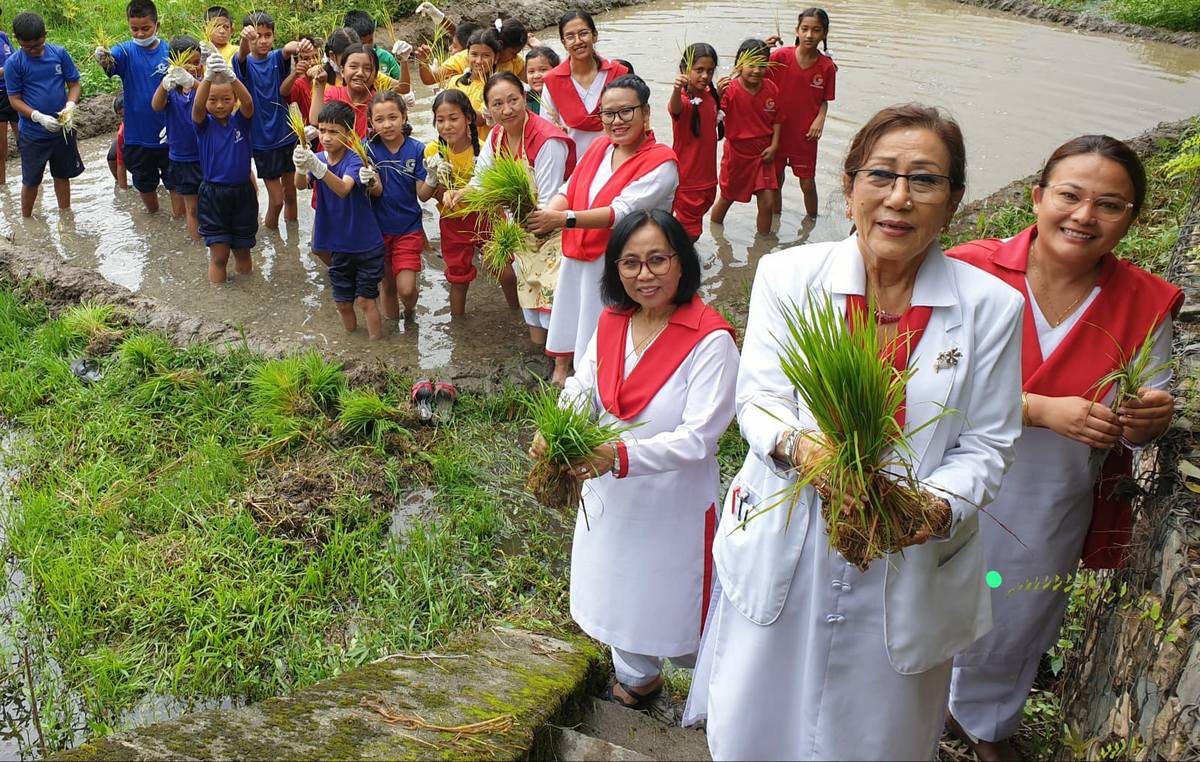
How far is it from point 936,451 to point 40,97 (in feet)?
28.8

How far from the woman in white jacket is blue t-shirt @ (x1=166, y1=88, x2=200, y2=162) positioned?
6825mm

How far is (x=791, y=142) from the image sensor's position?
7.72 meters

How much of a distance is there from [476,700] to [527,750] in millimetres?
250

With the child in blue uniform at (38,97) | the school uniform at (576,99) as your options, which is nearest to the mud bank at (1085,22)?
the school uniform at (576,99)

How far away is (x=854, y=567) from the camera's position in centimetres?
218

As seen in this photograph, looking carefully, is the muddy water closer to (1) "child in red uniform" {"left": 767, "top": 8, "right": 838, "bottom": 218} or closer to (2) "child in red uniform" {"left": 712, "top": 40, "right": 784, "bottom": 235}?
(2) "child in red uniform" {"left": 712, "top": 40, "right": 784, "bottom": 235}

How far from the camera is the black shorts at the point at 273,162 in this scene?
8.03 meters

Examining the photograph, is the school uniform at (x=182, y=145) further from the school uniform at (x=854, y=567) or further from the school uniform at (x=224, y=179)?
the school uniform at (x=854, y=567)

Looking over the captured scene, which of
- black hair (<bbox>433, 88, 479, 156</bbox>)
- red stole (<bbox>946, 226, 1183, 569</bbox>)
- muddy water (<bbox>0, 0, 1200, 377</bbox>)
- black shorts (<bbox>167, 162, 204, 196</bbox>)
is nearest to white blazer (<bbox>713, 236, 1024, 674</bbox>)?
red stole (<bbox>946, 226, 1183, 569</bbox>)

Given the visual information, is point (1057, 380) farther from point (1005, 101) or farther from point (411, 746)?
point (1005, 101)

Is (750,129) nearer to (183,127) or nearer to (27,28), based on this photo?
(183,127)

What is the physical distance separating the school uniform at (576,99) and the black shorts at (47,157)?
4761mm

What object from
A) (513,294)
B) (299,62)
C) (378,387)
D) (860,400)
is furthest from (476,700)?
(299,62)

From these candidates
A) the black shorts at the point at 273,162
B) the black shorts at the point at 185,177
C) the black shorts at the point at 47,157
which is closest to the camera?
the black shorts at the point at 185,177
